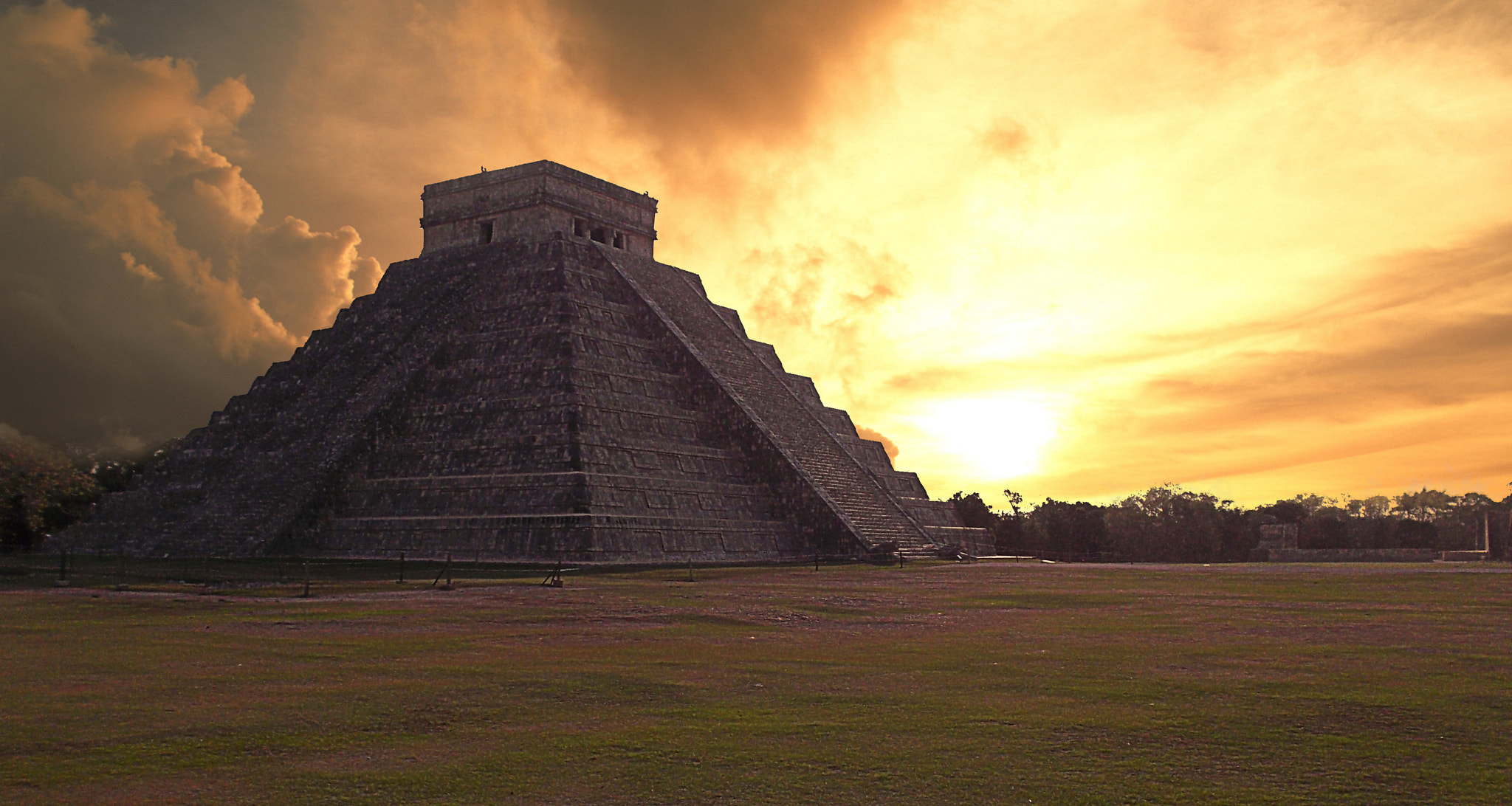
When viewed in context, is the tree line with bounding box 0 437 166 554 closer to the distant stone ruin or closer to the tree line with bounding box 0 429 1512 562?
the tree line with bounding box 0 429 1512 562

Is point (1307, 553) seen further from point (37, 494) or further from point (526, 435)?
point (37, 494)

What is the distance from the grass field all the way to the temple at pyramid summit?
16.2 m

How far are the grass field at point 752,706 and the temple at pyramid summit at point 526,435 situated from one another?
1618 cm

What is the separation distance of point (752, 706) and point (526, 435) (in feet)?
89.8

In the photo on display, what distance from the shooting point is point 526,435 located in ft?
119

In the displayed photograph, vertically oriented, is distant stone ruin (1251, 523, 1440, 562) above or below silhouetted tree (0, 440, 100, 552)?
below

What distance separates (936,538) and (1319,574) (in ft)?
50.6

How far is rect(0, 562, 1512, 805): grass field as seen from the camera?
23.8 ft

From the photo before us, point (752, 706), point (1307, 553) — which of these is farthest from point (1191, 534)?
point (752, 706)

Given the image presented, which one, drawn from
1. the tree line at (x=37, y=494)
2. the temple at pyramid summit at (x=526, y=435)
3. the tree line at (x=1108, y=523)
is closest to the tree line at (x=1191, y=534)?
the tree line at (x=1108, y=523)

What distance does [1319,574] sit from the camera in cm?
3319

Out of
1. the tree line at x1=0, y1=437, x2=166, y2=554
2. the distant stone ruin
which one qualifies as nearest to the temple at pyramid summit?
the tree line at x1=0, y1=437, x2=166, y2=554

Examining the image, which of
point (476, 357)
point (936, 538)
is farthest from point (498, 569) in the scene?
point (936, 538)

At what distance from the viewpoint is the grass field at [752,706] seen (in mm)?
7266
